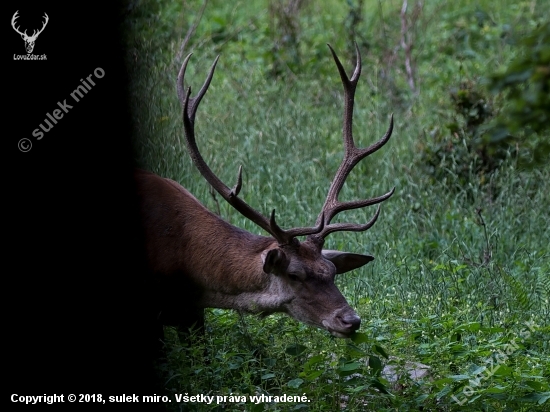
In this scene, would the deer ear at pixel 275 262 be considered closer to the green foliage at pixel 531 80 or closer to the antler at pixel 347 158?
the antler at pixel 347 158

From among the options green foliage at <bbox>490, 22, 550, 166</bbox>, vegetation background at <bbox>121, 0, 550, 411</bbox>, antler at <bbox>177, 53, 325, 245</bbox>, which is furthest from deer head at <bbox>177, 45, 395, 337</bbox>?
green foliage at <bbox>490, 22, 550, 166</bbox>

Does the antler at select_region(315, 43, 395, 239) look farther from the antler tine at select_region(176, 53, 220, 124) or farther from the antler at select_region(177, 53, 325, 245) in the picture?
the antler tine at select_region(176, 53, 220, 124)

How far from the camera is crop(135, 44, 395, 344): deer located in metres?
4.78

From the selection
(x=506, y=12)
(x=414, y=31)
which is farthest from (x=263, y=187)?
(x=506, y=12)

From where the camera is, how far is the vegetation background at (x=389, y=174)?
14.8ft

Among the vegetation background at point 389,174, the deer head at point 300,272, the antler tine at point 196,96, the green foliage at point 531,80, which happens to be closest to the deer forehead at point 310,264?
the deer head at point 300,272

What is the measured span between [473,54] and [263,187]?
433 cm

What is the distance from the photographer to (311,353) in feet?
16.1

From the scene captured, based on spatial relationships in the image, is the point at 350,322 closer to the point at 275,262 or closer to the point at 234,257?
the point at 275,262

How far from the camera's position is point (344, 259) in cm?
520

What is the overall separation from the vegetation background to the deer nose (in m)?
0.04

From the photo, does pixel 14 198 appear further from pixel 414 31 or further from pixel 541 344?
pixel 414 31

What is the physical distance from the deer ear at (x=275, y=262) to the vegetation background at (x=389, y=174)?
340 mm

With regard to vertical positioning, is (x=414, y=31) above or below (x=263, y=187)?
above
